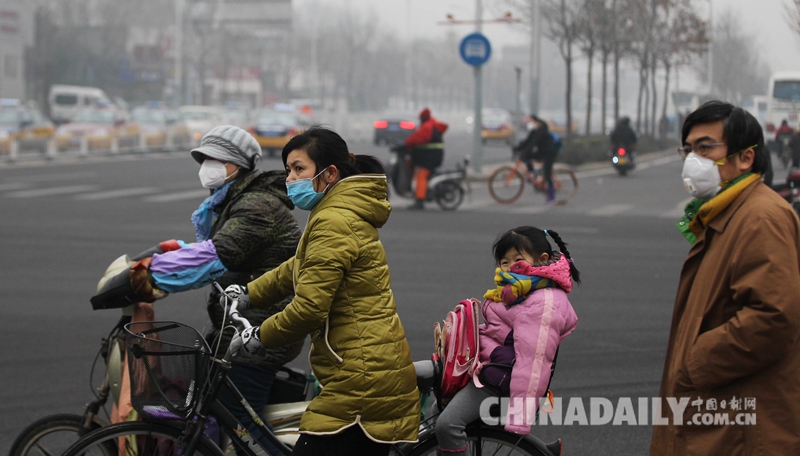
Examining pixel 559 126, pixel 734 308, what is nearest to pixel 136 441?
pixel 734 308

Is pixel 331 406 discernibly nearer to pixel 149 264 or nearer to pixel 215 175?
pixel 149 264

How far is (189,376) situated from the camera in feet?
10.2

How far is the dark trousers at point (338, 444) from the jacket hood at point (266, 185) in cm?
104

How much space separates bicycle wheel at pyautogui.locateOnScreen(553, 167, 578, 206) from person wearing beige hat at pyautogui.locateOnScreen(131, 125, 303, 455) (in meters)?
14.5

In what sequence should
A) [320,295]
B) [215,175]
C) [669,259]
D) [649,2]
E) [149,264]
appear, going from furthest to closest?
[649,2]
[669,259]
[215,175]
[149,264]
[320,295]

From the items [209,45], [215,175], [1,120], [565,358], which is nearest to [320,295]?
[215,175]

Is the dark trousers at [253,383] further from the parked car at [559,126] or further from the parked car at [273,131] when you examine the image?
the parked car at [559,126]

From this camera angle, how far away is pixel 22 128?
3042 cm

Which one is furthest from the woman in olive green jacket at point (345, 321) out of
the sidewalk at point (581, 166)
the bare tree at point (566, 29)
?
the bare tree at point (566, 29)

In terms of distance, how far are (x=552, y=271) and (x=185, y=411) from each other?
4.18 feet

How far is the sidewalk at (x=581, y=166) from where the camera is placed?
23.2 meters

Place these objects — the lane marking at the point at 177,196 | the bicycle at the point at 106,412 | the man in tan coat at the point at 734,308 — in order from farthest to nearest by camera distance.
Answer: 1. the lane marking at the point at 177,196
2. the bicycle at the point at 106,412
3. the man in tan coat at the point at 734,308

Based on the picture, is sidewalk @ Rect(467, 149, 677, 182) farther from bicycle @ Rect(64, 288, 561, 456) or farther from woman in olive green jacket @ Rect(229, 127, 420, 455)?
woman in olive green jacket @ Rect(229, 127, 420, 455)

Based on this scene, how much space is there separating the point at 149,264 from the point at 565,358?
368cm
